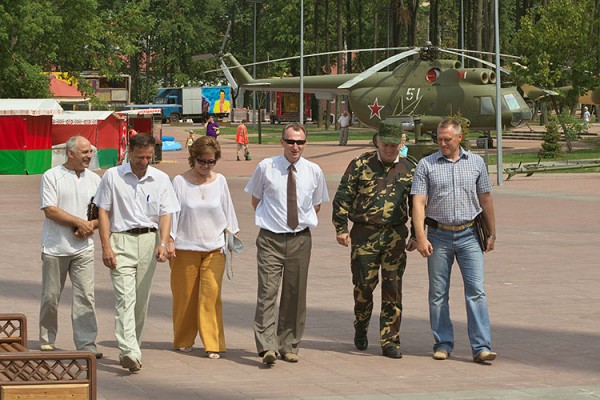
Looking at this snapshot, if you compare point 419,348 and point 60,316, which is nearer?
point 419,348

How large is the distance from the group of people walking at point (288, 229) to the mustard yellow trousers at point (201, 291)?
0.03 feet

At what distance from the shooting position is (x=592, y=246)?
17.8 m

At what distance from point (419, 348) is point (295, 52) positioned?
85.5 metres

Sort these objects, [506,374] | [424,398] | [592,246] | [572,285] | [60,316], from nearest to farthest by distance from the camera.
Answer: [424,398]
[506,374]
[60,316]
[572,285]
[592,246]

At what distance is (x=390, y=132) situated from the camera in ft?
31.7

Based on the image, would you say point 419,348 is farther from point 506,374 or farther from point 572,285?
point 572,285

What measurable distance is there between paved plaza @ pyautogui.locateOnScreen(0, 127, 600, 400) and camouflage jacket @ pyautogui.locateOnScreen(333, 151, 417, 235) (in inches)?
43.2

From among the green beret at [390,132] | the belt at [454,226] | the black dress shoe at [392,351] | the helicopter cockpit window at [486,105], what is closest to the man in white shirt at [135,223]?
the green beret at [390,132]

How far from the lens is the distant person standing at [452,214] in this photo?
A: 9.62 metres

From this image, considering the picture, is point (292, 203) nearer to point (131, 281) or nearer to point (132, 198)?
point (132, 198)

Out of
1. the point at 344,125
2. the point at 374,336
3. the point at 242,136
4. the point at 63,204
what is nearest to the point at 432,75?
the point at 242,136

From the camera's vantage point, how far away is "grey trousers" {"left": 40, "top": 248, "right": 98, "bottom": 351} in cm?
970

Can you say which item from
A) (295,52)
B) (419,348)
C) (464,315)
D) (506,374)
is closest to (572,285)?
(464,315)

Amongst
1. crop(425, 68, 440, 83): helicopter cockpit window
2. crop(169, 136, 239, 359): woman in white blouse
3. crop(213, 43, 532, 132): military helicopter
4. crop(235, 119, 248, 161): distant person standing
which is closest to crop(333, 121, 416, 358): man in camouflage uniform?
crop(169, 136, 239, 359): woman in white blouse
